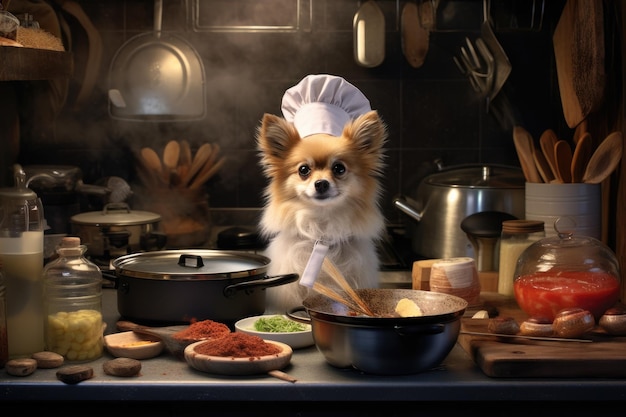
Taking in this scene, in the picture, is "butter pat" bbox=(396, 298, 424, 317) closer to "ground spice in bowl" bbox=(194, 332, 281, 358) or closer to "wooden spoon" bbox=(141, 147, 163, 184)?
"ground spice in bowl" bbox=(194, 332, 281, 358)

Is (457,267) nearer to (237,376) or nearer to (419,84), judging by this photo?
(237,376)

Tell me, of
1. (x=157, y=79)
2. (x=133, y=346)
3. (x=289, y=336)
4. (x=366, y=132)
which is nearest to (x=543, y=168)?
(x=366, y=132)

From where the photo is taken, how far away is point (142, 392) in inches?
60.0

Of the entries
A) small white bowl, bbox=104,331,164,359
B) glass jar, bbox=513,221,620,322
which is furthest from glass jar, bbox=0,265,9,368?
glass jar, bbox=513,221,620,322

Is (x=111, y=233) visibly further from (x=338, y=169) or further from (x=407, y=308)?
(x=407, y=308)

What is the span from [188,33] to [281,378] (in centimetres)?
185

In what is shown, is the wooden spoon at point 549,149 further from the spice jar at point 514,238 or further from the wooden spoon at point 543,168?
the spice jar at point 514,238

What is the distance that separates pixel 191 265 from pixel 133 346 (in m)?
0.26

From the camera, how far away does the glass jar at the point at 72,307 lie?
168 centimetres

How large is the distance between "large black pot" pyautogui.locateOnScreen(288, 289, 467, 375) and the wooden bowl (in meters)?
0.09

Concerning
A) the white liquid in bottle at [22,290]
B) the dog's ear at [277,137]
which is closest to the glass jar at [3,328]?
the white liquid in bottle at [22,290]

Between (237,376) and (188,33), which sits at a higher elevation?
(188,33)

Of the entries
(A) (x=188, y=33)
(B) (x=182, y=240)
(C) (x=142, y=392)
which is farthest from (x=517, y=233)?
(A) (x=188, y=33)

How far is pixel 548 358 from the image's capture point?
5.11 feet
